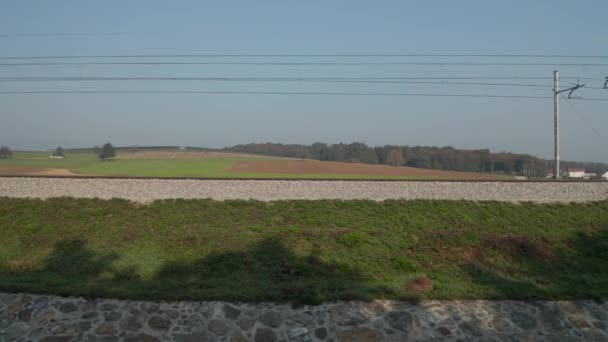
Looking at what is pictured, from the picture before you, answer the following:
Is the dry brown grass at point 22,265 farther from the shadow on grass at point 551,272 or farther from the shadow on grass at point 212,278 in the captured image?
the shadow on grass at point 551,272

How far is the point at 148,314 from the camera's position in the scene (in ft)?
35.1

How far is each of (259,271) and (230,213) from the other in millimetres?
5949

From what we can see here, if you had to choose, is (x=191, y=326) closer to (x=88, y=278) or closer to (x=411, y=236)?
(x=88, y=278)

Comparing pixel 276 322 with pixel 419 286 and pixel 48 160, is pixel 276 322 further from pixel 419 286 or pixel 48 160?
pixel 48 160

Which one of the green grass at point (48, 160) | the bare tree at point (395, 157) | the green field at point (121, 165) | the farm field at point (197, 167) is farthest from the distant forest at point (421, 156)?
the green grass at point (48, 160)

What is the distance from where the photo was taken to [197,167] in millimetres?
34188

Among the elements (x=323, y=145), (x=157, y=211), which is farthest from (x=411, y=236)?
(x=323, y=145)

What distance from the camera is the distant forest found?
42156 millimetres

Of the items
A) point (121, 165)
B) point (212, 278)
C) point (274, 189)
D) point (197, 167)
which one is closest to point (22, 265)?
point (212, 278)

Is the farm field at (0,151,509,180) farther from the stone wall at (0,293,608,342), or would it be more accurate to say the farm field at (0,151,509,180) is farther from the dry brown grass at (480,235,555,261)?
the stone wall at (0,293,608,342)

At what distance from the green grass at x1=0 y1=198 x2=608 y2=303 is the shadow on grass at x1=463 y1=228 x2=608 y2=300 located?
0.12ft

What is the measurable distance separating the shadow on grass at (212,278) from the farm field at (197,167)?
13535mm

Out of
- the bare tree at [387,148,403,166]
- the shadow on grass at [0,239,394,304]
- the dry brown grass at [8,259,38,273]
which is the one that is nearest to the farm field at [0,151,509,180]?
the bare tree at [387,148,403,166]

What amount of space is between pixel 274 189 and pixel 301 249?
6166 millimetres
